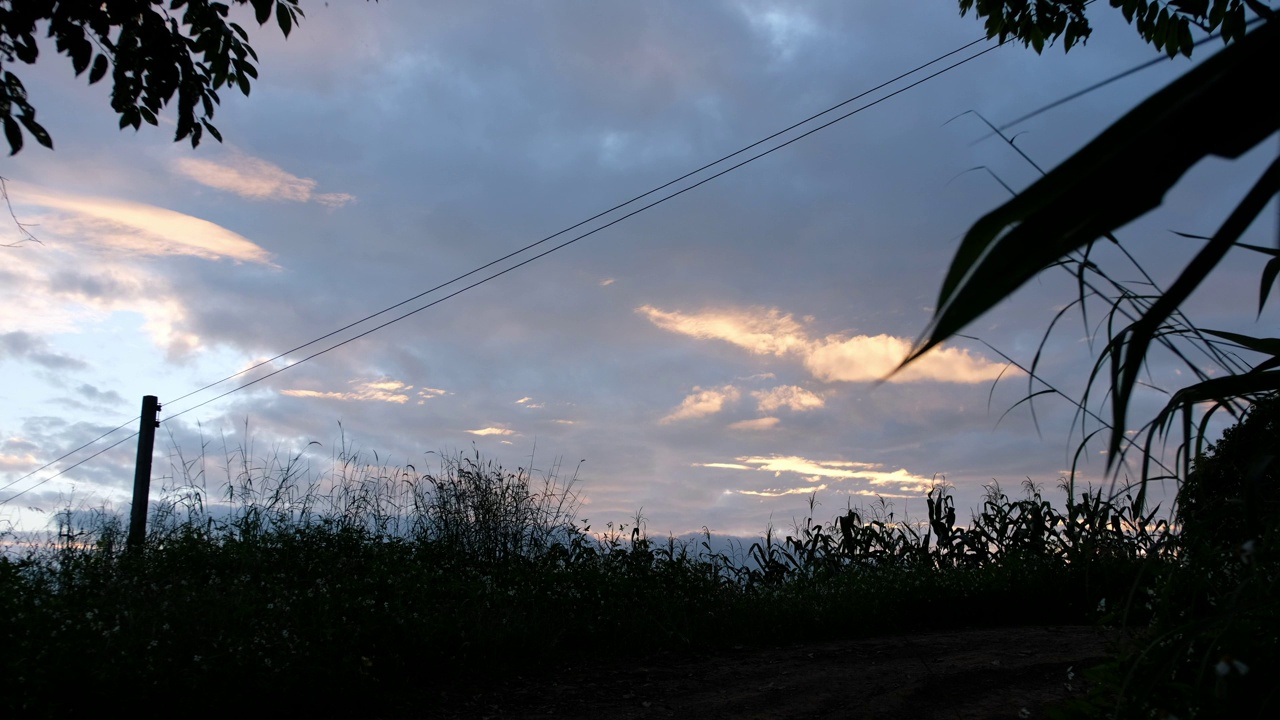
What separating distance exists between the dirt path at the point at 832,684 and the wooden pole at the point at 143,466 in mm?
4764

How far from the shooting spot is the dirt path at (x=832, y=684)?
4746 mm

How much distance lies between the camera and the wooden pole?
26.8 ft

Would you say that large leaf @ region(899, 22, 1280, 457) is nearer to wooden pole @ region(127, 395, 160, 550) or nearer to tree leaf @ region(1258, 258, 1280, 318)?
tree leaf @ region(1258, 258, 1280, 318)

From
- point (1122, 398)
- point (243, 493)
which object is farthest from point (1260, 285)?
point (243, 493)

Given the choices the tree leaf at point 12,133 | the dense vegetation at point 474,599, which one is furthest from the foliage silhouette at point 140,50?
the dense vegetation at point 474,599

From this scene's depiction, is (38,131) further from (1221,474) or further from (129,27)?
(1221,474)

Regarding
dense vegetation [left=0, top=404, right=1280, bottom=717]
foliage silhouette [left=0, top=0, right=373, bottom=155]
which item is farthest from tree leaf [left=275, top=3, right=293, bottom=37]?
dense vegetation [left=0, top=404, right=1280, bottom=717]

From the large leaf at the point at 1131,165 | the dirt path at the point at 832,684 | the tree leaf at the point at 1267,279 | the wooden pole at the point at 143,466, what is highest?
the wooden pole at the point at 143,466

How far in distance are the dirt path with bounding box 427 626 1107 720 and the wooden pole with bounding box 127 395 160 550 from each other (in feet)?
15.6

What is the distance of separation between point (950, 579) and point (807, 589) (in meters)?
1.34

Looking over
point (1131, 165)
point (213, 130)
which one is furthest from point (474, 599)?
point (1131, 165)

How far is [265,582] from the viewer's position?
19.3 feet

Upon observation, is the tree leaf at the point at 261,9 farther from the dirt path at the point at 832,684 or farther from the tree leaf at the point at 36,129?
the dirt path at the point at 832,684

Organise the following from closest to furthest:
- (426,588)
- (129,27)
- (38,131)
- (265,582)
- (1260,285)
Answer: (1260,285)
(38,131)
(129,27)
(265,582)
(426,588)
